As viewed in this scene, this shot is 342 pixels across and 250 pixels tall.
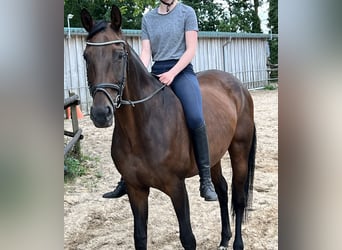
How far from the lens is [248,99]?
3094mm

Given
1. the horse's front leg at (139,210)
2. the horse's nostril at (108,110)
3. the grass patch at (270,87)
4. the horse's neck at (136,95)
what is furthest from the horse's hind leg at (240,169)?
the grass patch at (270,87)

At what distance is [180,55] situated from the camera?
225cm

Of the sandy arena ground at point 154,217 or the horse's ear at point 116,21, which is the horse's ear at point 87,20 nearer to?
the horse's ear at point 116,21

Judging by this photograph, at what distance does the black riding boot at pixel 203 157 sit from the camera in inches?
86.9

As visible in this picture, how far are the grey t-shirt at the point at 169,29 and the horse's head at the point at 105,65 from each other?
1.42ft

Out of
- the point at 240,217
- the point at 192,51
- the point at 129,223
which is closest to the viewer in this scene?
the point at 192,51

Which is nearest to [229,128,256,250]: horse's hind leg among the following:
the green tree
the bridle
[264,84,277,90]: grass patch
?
the bridle

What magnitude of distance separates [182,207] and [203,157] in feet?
1.00

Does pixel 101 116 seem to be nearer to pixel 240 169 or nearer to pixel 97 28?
pixel 97 28

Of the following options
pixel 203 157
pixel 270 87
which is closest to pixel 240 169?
pixel 203 157

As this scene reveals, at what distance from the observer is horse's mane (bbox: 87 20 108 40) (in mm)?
1729
